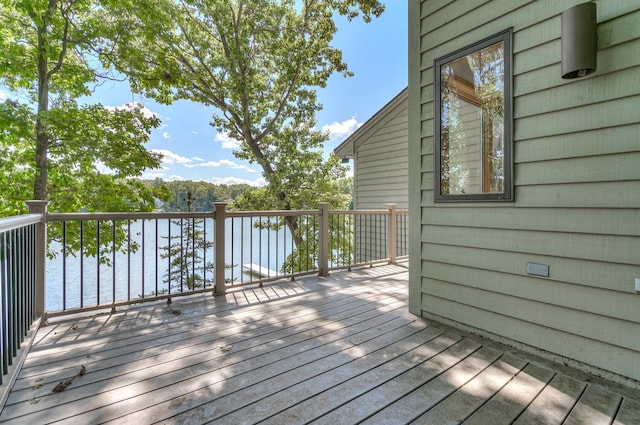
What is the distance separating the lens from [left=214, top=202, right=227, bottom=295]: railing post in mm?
3486

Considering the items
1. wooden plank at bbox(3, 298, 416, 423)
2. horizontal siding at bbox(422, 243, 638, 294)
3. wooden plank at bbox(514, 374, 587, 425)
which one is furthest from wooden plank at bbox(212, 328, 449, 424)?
horizontal siding at bbox(422, 243, 638, 294)

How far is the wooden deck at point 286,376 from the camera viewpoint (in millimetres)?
1453

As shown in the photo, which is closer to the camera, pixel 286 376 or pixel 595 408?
pixel 595 408

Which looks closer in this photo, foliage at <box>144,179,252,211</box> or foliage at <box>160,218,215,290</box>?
foliage at <box>160,218,215,290</box>

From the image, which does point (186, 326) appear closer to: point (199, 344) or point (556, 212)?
point (199, 344)

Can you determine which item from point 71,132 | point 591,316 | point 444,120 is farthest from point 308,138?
point 591,316

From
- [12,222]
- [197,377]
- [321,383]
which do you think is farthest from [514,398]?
[12,222]

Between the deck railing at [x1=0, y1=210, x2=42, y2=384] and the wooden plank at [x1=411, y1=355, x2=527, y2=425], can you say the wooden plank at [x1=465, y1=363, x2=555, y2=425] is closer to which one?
the wooden plank at [x1=411, y1=355, x2=527, y2=425]

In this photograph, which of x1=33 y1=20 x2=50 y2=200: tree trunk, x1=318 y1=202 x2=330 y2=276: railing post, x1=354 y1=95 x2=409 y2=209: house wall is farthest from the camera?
x1=354 y1=95 x2=409 y2=209: house wall

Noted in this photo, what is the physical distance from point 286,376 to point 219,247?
2051 millimetres

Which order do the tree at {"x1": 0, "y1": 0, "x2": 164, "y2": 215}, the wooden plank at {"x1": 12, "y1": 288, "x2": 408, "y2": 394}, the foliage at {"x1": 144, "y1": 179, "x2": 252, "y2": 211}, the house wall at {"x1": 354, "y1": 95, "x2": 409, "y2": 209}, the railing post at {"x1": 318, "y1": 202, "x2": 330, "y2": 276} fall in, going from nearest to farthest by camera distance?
the wooden plank at {"x1": 12, "y1": 288, "x2": 408, "y2": 394}, the railing post at {"x1": 318, "y1": 202, "x2": 330, "y2": 276}, the tree at {"x1": 0, "y1": 0, "x2": 164, "y2": 215}, the house wall at {"x1": 354, "y1": 95, "x2": 409, "y2": 209}, the foliage at {"x1": 144, "y1": 179, "x2": 252, "y2": 211}

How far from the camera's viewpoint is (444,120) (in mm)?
2639

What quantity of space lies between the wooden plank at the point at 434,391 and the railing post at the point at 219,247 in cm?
252

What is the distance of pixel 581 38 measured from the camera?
1.75m
